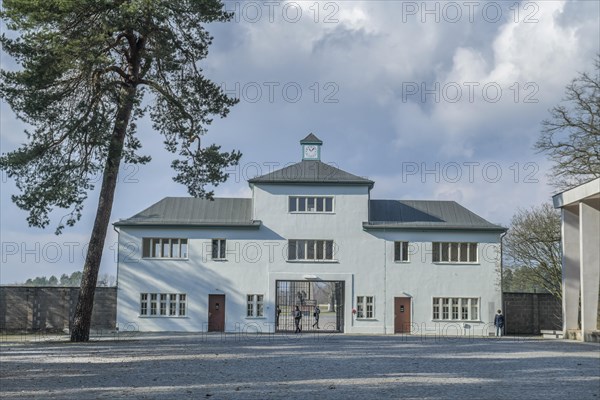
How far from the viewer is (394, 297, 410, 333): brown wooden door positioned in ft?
139

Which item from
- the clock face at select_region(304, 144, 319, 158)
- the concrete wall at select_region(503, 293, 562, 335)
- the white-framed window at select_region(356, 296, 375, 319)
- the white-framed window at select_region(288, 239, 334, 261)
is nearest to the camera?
the white-framed window at select_region(356, 296, 375, 319)

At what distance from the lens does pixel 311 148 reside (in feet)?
147

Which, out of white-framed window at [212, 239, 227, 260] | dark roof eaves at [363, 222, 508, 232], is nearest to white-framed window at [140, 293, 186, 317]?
white-framed window at [212, 239, 227, 260]

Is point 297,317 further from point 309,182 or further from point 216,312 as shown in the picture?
point 309,182

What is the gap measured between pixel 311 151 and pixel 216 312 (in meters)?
9.95

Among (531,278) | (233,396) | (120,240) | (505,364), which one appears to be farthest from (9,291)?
(233,396)

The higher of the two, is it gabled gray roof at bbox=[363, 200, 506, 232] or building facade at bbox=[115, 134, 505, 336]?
gabled gray roof at bbox=[363, 200, 506, 232]

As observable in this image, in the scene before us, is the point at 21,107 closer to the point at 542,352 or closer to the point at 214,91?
the point at 214,91

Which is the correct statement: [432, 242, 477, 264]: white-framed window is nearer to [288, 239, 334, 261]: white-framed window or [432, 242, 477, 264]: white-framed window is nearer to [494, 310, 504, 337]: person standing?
[494, 310, 504, 337]: person standing

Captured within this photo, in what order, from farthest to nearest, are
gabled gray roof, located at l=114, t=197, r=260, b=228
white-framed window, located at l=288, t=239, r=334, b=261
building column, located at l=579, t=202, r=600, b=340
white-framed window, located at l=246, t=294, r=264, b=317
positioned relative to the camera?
white-framed window, located at l=288, t=239, r=334, b=261 < gabled gray roof, located at l=114, t=197, r=260, b=228 < white-framed window, located at l=246, t=294, r=264, b=317 < building column, located at l=579, t=202, r=600, b=340

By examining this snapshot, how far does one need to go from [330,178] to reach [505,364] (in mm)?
23962

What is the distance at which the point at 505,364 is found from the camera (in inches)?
786

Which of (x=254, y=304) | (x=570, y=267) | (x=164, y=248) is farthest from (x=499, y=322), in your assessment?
(x=164, y=248)

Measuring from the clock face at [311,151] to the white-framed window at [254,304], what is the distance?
7975mm
